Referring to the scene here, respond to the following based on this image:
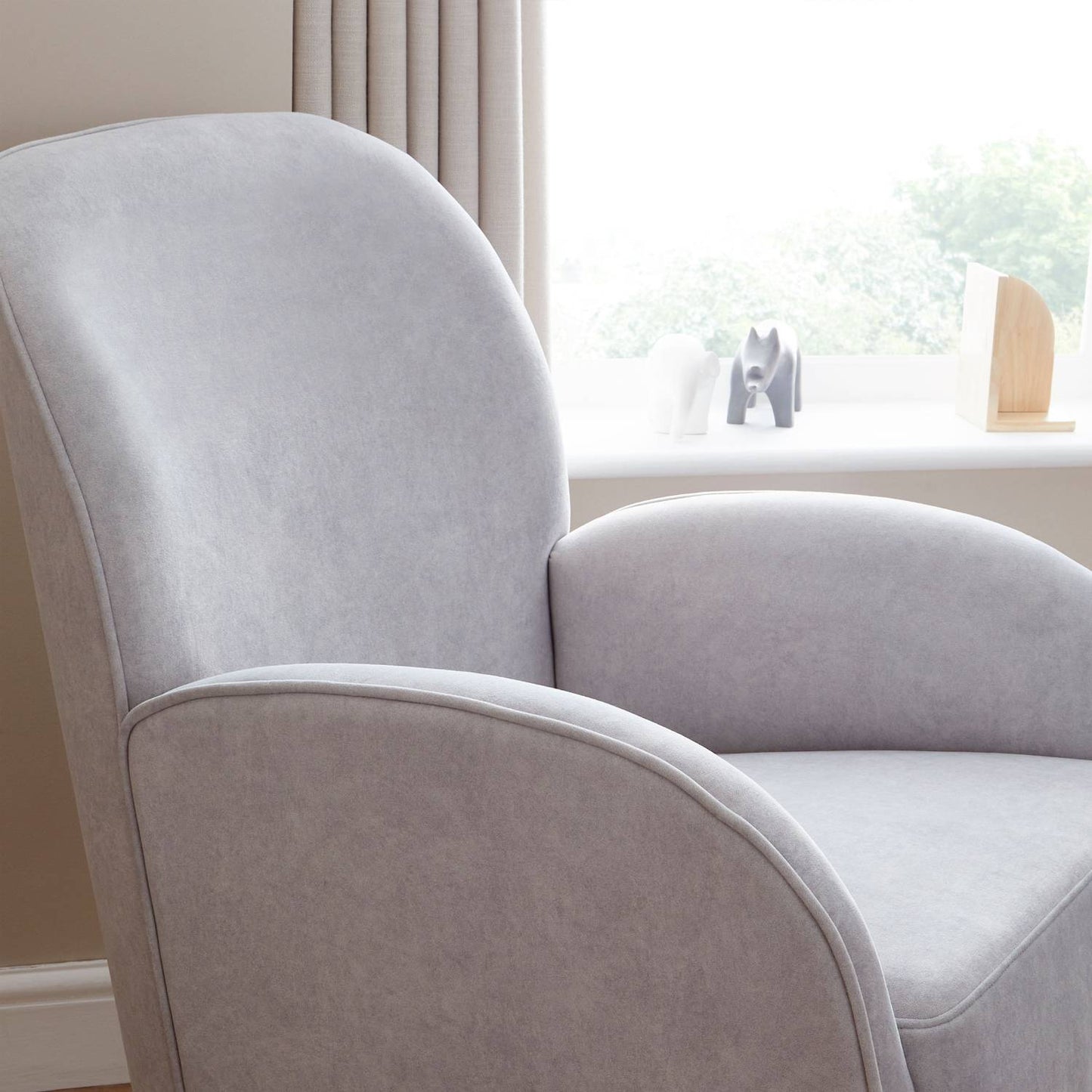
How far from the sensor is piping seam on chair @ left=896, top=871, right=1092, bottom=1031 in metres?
0.77

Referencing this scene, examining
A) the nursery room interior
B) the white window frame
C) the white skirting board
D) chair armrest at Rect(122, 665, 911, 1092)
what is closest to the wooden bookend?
the nursery room interior

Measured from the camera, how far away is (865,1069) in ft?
2.33

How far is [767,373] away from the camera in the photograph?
5.63 ft

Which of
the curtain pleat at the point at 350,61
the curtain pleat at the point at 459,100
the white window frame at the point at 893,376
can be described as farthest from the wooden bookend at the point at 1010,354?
the curtain pleat at the point at 350,61

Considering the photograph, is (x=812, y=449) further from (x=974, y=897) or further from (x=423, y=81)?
(x=974, y=897)

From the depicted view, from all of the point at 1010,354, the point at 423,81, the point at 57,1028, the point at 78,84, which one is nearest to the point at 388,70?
the point at 423,81

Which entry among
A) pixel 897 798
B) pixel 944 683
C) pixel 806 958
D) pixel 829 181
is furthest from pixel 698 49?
pixel 806 958

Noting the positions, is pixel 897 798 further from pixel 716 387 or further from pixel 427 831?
pixel 716 387

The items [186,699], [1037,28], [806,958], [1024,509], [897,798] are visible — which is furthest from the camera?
[1037,28]

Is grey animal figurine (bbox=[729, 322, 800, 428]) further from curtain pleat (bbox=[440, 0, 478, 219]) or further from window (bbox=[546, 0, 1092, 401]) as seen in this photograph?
curtain pleat (bbox=[440, 0, 478, 219])

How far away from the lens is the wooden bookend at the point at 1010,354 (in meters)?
1.69

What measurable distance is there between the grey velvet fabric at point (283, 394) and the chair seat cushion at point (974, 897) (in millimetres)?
367

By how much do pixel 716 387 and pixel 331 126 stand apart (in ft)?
2.74

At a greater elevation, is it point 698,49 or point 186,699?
point 698,49
